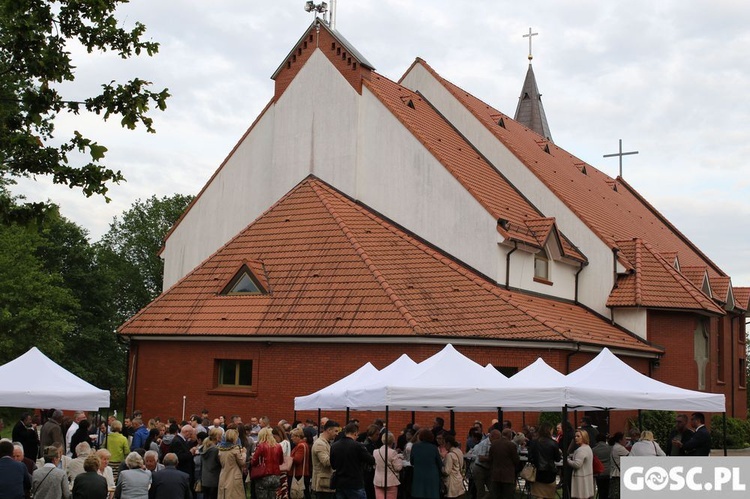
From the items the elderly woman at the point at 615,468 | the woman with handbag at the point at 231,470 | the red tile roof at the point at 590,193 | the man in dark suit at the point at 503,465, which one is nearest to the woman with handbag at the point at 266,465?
the woman with handbag at the point at 231,470

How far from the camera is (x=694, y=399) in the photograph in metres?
16.2

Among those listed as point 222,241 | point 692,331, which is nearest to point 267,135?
point 222,241

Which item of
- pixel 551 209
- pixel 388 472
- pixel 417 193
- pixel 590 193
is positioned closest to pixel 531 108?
pixel 590 193

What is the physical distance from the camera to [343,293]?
25531mm

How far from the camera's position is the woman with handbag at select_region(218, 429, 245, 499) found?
49.6 ft

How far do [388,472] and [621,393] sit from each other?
399cm

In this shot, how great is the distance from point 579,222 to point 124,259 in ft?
152

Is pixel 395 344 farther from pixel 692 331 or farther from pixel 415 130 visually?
pixel 692 331

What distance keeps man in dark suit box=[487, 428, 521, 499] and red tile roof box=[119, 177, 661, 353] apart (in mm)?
8230

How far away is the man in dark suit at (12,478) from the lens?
11.5m

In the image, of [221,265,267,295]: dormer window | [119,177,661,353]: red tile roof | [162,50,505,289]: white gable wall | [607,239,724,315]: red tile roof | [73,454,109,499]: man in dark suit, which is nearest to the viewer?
[73,454,109,499]: man in dark suit

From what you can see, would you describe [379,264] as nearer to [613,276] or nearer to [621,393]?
[613,276]

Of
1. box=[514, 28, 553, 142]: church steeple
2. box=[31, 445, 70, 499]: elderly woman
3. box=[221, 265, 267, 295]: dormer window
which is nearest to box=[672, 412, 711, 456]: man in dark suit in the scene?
box=[31, 445, 70, 499]: elderly woman

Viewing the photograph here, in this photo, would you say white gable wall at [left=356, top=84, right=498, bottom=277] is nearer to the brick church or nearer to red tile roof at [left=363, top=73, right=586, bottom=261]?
the brick church
